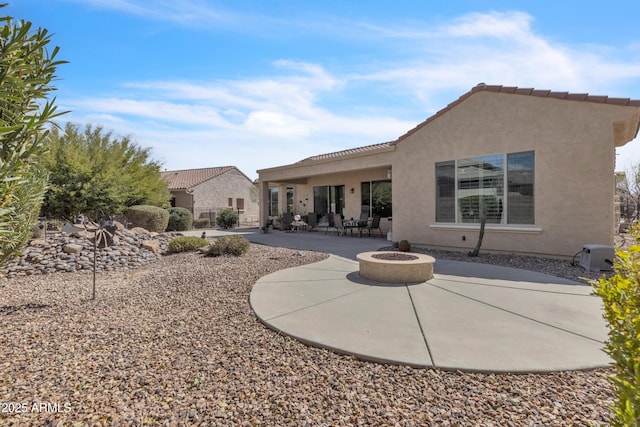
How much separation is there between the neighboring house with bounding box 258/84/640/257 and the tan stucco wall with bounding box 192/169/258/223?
815 inches

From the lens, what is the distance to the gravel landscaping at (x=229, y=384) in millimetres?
2217

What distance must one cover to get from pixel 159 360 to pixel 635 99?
10006 mm

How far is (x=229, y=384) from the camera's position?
103 inches

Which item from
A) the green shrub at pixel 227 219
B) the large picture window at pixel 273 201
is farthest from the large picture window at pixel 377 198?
the green shrub at pixel 227 219

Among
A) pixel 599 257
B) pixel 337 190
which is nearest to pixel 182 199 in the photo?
pixel 337 190

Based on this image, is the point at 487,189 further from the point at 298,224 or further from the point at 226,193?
the point at 226,193

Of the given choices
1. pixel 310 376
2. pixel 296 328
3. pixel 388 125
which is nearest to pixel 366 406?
pixel 310 376

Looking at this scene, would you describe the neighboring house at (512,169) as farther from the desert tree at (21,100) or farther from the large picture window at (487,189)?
the desert tree at (21,100)

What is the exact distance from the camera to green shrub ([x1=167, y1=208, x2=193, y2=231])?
19.5 meters

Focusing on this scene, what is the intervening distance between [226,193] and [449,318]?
2960 centimetres

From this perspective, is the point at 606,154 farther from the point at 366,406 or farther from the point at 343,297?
the point at 366,406

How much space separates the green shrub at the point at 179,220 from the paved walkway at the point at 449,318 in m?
15.5

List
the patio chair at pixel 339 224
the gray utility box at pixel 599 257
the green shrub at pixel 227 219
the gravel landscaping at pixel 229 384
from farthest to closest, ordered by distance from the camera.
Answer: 1. the green shrub at pixel 227 219
2. the patio chair at pixel 339 224
3. the gray utility box at pixel 599 257
4. the gravel landscaping at pixel 229 384

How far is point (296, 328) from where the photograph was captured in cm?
366
